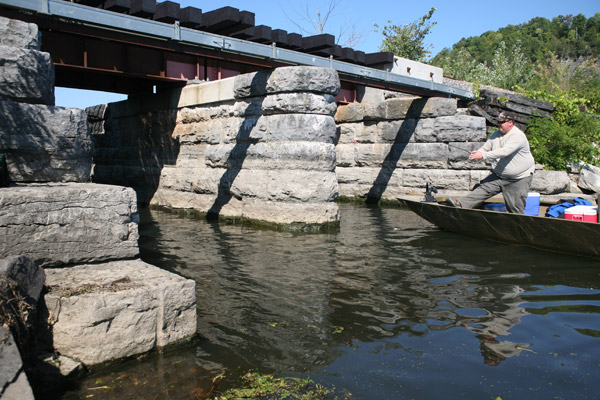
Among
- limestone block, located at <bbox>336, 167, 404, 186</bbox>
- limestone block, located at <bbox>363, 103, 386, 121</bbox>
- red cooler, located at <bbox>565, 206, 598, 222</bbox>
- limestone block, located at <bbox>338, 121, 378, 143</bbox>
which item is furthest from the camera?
limestone block, located at <bbox>338, 121, 378, 143</bbox>

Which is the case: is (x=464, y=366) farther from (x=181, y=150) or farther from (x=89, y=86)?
(x=89, y=86)

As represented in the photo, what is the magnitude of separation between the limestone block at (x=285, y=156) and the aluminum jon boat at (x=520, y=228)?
1.90 metres

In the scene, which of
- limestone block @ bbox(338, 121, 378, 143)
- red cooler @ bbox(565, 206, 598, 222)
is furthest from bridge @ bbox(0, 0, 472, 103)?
red cooler @ bbox(565, 206, 598, 222)

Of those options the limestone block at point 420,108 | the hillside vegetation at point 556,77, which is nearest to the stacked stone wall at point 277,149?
the limestone block at point 420,108

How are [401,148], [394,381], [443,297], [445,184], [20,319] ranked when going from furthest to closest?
1. [401,148]
2. [445,184]
3. [443,297]
4. [394,381]
5. [20,319]

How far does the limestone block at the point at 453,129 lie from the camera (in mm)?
12836

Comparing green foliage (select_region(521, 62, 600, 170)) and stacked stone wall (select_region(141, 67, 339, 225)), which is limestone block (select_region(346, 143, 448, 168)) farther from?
stacked stone wall (select_region(141, 67, 339, 225))

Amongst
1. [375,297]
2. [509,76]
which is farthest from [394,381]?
[509,76]

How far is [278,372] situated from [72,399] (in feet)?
4.30

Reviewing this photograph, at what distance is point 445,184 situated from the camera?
43.7 feet

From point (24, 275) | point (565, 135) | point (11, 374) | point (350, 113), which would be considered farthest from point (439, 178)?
point (11, 374)

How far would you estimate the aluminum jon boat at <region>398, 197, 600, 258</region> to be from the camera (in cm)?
674

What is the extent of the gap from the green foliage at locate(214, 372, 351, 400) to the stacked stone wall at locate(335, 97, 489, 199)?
10.6 metres

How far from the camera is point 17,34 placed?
15.0ft
